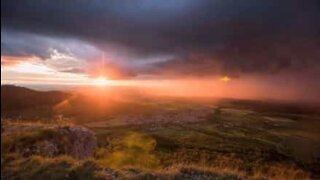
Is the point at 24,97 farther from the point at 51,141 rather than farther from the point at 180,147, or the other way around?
the point at 180,147

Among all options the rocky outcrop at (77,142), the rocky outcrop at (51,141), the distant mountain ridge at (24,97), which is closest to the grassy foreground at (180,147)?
the rocky outcrop at (51,141)

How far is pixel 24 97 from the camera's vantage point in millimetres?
9078

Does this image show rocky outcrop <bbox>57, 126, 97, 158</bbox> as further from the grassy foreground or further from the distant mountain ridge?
the distant mountain ridge

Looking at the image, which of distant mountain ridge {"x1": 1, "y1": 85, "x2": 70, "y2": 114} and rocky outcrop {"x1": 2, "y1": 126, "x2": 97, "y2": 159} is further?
rocky outcrop {"x1": 2, "y1": 126, "x2": 97, "y2": 159}

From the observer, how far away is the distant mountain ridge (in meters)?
6.62

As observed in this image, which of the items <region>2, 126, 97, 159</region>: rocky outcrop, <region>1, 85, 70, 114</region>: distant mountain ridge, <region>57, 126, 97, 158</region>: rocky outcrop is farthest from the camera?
<region>57, 126, 97, 158</region>: rocky outcrop

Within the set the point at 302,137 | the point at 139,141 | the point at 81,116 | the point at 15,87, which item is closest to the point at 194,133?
the point at 139,141

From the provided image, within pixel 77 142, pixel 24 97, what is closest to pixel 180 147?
pixel 77 142

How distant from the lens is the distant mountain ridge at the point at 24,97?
6624mm

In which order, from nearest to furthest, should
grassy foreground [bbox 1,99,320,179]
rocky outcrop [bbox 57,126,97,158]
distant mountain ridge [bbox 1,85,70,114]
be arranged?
distant mountain ridge [bbox 1,85,70,114]
grassy foreground [bbox 1,99,320,179]
rocky outcrop [bbox 57,126,97,158]

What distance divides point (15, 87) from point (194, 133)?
34.8m

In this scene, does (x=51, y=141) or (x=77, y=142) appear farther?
(x=77, y=142)

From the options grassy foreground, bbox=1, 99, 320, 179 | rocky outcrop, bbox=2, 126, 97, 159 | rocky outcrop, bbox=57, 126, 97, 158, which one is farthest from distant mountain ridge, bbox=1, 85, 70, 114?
rocky outcrop, bbox=57, 126, 97, 158

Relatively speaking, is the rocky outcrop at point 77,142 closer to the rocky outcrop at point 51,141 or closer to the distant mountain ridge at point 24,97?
the rocky outcrop at point 51,141
